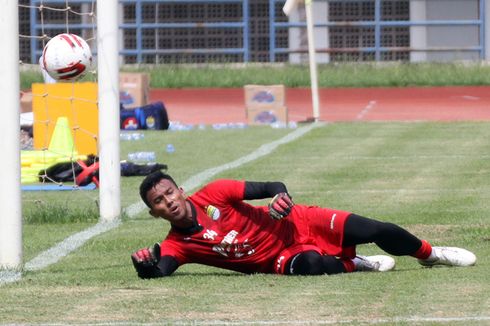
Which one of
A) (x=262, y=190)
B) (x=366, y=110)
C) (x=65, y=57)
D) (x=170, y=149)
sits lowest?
(x=170, y=149)

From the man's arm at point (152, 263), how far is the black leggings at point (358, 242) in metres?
0.71

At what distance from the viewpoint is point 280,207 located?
8773 millimetres

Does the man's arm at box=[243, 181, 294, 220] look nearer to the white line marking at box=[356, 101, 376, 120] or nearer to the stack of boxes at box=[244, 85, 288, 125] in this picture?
the stack of boxes at box=[244, 85, 288, 125]

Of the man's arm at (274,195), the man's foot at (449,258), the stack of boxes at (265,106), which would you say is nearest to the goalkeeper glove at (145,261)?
the man's arm at (274,195)

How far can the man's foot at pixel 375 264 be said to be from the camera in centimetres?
944

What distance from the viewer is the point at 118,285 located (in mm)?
9023

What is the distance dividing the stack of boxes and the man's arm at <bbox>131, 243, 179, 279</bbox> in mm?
16617

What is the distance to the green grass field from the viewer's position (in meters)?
7.78

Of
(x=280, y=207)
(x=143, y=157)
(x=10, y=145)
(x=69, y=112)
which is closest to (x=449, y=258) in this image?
(x=280, y=207)

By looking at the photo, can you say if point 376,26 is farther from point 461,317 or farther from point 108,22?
point 461,317

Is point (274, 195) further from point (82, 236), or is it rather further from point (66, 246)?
point (82, 236)

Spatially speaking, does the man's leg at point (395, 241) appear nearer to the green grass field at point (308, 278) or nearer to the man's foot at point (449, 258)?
the man's foot at point (449, 258)

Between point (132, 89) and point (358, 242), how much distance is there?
60.4 feet

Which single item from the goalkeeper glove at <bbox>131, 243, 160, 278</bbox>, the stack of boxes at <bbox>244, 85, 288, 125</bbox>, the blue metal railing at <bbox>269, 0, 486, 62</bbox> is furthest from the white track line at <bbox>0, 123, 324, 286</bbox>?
the blue metal railing at <bbox>269, 0, 486, 62</bbox>
